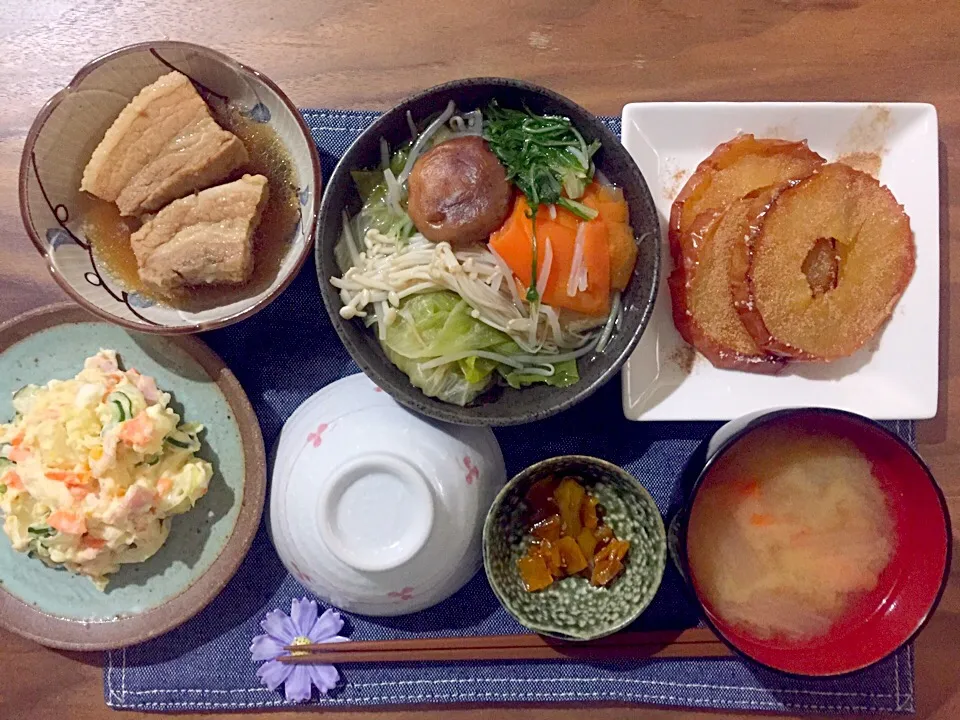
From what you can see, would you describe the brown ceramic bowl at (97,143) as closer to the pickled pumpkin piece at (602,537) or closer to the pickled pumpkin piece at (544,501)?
the pickled pumpkin piece at (544,501)

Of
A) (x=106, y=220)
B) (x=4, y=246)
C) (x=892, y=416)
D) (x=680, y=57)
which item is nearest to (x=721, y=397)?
(x=892, y=416)

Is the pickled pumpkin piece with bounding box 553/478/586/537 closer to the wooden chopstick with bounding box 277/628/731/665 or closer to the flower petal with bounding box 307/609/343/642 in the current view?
the wooden chopstick with bounding box 277/628/731/665

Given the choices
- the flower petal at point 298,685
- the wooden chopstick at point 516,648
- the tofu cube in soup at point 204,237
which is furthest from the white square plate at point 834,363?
the flower petal at point 298,685

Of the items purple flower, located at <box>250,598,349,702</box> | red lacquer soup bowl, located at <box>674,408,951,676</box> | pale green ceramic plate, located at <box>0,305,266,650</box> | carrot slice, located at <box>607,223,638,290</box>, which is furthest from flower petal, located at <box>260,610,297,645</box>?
carrot slice, located at <box>607,223,638,290</box>

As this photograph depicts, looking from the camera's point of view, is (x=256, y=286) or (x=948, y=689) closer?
(x=256, y=286)

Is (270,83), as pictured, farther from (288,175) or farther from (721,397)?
(721,397)

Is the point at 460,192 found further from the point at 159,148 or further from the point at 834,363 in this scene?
the point at 834,363
